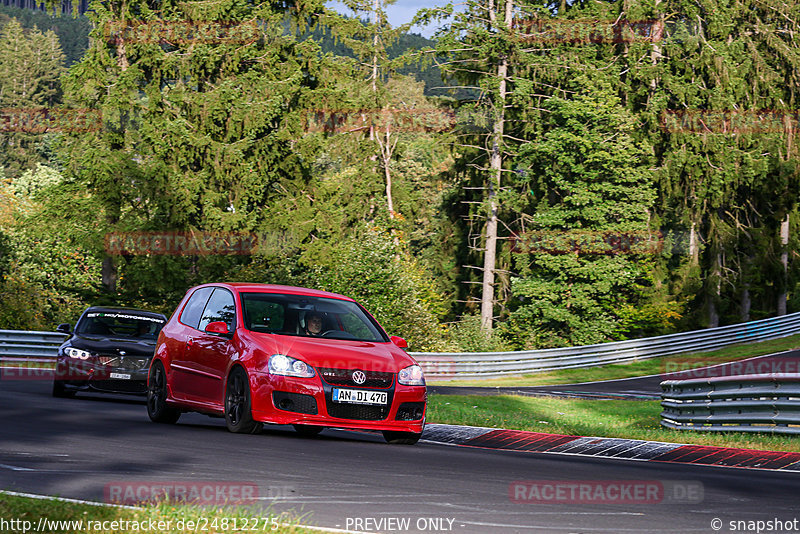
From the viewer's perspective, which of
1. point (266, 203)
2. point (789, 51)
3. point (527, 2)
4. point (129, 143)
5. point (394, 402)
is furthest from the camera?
point (527, 2)

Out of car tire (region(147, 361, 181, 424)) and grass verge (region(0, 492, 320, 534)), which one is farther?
car tire (region(147, 361, 181, 424))

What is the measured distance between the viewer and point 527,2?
6312 centimetres

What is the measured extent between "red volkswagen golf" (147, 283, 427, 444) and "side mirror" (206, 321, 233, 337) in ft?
0.04

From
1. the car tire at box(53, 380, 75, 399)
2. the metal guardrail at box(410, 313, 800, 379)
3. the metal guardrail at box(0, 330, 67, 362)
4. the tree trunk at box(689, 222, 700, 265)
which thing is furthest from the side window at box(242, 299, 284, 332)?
the tree trunk at box(689, 222, 700, 265)

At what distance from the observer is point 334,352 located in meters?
12.7

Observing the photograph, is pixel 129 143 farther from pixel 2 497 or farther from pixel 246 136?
pixel 2 497

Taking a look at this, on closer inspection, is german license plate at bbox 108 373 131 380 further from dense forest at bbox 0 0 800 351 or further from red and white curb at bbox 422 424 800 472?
dense forest at bbox 0 0 800 351

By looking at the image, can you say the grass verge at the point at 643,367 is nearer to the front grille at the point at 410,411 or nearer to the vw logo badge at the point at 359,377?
the front grille at the point at 410,411

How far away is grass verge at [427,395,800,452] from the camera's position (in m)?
15.8

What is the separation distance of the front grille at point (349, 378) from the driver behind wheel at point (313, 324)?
934mm

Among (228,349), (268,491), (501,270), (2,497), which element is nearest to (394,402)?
(228,349)

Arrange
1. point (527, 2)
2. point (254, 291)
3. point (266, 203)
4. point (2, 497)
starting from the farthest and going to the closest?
1. point (527, 2)
2. point (266, 203)
3. point (254, 291)
4. point (2, 497)

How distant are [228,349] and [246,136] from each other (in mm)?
38591

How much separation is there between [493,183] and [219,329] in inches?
1770
